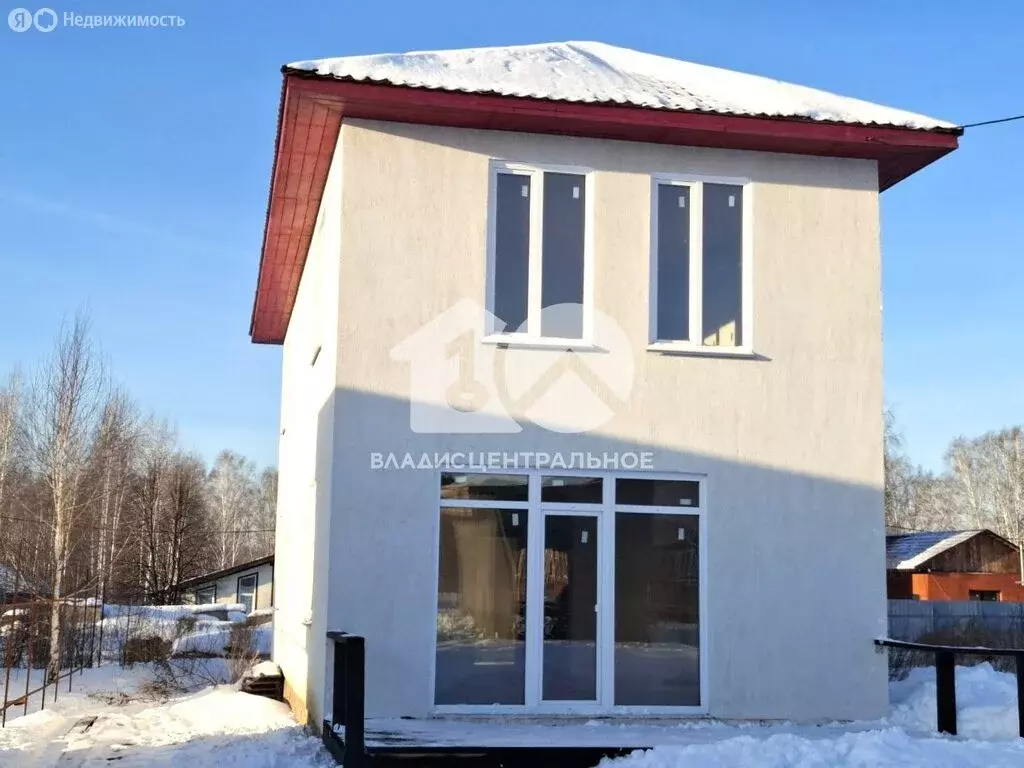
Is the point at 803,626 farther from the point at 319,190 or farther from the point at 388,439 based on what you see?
the point at 319,190

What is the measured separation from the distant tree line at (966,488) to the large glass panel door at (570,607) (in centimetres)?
5215

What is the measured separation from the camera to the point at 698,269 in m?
11.8

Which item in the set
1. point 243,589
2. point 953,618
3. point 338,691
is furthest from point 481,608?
point 243,589

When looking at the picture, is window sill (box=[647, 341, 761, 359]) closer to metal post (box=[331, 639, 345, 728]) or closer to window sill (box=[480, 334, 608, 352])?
window sill (box=[480, 334, 608, 352])

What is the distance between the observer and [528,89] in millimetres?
11078

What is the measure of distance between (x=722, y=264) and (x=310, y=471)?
527cm

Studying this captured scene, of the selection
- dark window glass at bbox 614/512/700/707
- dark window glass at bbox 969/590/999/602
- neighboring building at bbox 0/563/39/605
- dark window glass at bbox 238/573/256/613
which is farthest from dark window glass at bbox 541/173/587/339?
dark window glass at bbox 238/573/256/613

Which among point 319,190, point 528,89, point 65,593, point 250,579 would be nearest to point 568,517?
point 528,89

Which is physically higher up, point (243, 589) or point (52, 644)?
point (243, 589)

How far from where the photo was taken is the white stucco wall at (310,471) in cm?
1112

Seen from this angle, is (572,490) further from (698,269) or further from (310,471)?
(310,471)

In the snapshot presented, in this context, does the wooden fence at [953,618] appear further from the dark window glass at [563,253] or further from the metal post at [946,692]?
the dark window glass at [563,253]

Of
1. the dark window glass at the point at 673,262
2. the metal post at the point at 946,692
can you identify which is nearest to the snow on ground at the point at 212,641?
the dark window glass at the point at 673,262

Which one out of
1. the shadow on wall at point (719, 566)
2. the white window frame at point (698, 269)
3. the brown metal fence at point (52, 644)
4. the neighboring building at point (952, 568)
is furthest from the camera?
the neighboring building at point (952, 568)
